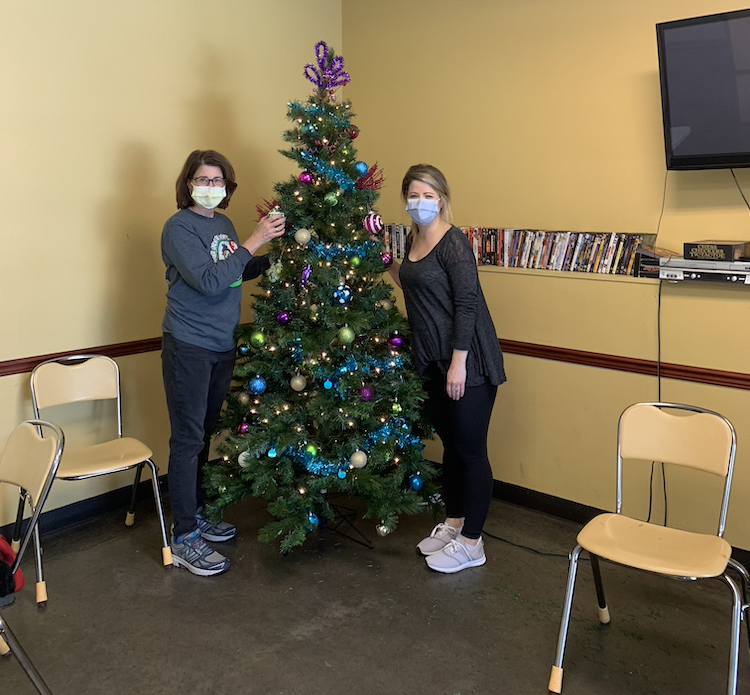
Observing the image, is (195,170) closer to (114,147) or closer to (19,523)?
(114,147)

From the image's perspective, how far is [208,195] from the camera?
2.91 meters

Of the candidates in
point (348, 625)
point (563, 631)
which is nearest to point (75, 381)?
point (348, 625)

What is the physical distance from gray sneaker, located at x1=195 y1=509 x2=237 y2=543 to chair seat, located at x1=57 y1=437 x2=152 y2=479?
0.43m

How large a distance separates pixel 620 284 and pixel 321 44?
63.8 inches

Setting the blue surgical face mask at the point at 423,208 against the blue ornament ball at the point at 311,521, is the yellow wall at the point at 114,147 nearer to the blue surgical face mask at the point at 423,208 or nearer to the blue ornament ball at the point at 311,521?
the blue ornament ball at the point at 311,521

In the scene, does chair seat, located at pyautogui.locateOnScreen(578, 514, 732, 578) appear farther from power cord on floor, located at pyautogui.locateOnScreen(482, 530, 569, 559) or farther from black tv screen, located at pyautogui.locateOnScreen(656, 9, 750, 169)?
black tv screen, located at pyautogui.locateOnScreen(656, 9, 750, 169)

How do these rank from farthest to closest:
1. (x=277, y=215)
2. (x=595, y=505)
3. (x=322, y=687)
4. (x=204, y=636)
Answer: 1. (x=595, y=505)
2. (x=277, y=215)
3. (x=204, y=636)
4. (x=322, y=687)

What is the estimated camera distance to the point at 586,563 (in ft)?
10.2

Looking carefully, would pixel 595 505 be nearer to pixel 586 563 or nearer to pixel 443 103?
pixel 586 563

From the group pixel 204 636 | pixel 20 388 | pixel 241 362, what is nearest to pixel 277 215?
pixel 241 362

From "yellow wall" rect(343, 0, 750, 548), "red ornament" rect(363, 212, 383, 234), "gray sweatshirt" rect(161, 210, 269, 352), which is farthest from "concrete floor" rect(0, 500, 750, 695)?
"red ornament" rect(363, 212, 383, 234)

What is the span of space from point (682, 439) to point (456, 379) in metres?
0.83

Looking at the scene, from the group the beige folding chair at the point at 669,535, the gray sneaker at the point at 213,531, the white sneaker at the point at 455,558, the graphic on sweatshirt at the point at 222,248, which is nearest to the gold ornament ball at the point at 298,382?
the graphic on sweatshirt at the point at 222,248

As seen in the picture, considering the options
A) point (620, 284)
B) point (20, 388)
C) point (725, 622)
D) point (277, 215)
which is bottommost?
point (725, 622)
